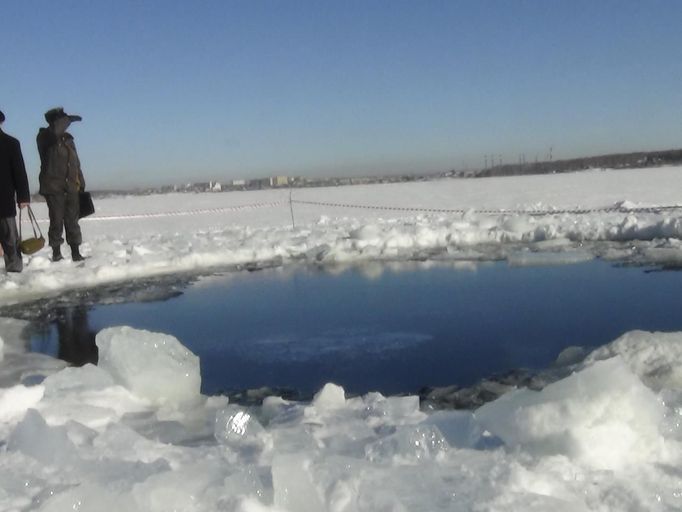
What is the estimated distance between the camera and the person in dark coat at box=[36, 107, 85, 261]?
797cm

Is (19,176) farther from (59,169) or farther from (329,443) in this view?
(329,443)

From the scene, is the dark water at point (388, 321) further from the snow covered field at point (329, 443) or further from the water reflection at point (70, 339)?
the snow covered field at point (329, 443)

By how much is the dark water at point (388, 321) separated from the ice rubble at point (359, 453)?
0.79 m

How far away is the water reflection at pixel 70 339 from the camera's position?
4.90m

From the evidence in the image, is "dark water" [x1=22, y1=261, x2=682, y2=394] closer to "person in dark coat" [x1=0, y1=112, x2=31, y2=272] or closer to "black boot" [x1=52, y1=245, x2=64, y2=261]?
"person in dark coat" [x1=0, y1=112, x2=31, y2=272]

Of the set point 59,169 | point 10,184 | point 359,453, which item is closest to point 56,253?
point 59,169

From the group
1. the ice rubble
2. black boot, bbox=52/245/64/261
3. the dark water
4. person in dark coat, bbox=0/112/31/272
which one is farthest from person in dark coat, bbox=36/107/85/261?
the ice rubble

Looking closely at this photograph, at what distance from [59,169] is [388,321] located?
4566mm

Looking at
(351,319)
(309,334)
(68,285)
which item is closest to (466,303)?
(351,319)

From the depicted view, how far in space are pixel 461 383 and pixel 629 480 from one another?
1556 mm

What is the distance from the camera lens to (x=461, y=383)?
3904 millimetres

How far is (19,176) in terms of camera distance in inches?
287

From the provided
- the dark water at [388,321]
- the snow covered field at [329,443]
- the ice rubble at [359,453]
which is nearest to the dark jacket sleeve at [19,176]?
the dark water at [388,321]

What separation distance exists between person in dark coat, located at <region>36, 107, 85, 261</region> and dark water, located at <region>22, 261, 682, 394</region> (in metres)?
1.87
